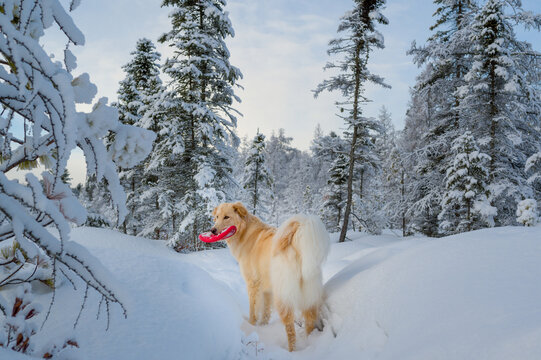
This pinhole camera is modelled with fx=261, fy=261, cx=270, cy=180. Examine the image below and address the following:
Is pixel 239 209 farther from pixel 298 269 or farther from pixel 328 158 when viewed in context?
pixel 328 158

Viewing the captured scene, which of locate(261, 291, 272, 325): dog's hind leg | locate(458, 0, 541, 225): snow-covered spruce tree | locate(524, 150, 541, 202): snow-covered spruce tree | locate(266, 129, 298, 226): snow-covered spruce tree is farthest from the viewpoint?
locate(266, 129, 298, 226): snow-covered spruce tree

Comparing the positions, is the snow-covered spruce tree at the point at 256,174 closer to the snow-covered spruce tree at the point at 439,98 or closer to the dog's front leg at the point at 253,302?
the snow-covered spruce tree at the point at 439,98

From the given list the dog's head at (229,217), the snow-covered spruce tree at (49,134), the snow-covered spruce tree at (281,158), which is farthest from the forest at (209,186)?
the snow-covered spruce tree at (281,158)

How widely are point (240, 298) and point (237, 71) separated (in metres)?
9.82

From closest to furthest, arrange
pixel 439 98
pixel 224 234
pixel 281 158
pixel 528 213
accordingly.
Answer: pixel 224 234
pixel 528 213
pixel 439 98
pixel 281 158

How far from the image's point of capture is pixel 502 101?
11.2m

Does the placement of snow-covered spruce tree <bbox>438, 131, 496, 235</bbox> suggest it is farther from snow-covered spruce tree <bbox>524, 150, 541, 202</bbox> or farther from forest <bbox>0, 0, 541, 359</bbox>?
snow-covered spruce tree <bbox>524, 150, 541, 202</bbox>

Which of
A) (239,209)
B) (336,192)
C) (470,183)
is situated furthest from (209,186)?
(336,192)

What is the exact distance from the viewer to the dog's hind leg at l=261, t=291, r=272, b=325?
4.03 m

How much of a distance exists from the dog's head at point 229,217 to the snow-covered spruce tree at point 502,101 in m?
10.8

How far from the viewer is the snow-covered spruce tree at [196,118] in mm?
10375

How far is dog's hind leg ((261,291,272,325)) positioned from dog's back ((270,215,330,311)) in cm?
86

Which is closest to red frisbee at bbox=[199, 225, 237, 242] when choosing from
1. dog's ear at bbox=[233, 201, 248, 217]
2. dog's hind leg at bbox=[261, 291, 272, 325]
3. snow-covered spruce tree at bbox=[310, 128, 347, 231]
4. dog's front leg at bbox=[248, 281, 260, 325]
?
dog's ear at bbox=[233, 201, 248, 217]

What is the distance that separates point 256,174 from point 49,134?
52.5 feet
